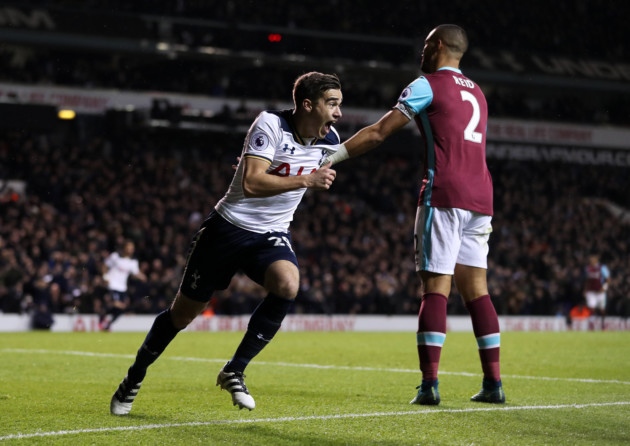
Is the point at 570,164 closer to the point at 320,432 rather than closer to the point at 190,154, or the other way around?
the point at 190,154

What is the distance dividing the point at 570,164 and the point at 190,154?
1564cm

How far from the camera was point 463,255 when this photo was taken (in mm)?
7141

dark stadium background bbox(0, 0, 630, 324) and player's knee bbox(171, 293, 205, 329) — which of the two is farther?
dark stadium background bbox(0, 0, 630, 324)

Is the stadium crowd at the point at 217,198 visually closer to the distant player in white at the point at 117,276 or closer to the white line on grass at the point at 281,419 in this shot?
the distant player in white at the point at 117,276

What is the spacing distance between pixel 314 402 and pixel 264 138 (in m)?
1.99

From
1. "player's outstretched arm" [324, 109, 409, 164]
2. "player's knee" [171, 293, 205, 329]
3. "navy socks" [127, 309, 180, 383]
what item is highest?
"player's outstretched arm" [324, 109, 409, 164]

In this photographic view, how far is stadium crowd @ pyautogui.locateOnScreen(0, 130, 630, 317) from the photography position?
22547 millimetres

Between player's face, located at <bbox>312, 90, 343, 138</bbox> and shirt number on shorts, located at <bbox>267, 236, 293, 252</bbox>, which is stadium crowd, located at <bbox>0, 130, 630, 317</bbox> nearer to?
shirt number on shorts, located at <bbox>267, 236, 293, 252</bbox>

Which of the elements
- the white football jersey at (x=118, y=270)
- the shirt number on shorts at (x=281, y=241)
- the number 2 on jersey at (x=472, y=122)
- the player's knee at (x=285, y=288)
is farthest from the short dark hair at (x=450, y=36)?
the white football jersey at (x=118, y=270)

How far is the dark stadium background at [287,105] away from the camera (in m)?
24.5

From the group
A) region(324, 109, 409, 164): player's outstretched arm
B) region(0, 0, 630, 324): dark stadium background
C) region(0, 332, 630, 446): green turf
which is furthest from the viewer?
region(0, 0, 630, 324): dark stadium background

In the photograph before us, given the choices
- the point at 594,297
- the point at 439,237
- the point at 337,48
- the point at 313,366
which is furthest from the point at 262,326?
the point at 337,48

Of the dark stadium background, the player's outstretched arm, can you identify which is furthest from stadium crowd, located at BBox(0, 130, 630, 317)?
the player's outstretched arm

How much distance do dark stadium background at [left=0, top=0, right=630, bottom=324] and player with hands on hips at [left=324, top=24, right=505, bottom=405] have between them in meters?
15.4
